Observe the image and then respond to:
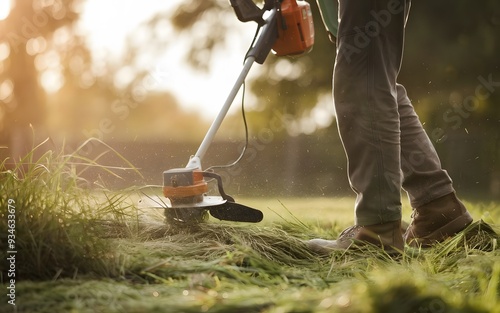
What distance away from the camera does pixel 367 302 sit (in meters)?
1.19

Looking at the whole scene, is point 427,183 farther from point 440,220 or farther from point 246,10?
point 246,10

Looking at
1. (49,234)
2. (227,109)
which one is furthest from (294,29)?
(49,234)

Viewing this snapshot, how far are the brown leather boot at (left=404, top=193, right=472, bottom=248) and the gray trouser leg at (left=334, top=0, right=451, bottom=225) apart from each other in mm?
423

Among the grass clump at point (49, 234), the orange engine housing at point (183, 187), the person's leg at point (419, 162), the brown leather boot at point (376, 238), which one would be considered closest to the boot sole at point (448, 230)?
the person's leg at point (419, 162)

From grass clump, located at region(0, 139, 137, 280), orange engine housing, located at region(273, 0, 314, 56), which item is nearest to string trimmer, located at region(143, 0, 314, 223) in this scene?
orange engine housing, located at region(273, 0, 314, 56)

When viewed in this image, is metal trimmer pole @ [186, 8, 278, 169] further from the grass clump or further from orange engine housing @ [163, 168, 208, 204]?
the grass clump

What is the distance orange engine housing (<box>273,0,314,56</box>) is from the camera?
2.89 meters

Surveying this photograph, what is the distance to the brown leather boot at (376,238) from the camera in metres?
2.24

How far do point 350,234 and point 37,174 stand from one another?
1073 millimetres

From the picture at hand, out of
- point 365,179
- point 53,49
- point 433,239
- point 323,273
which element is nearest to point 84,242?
point 323,273

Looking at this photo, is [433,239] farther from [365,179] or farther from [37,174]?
[37,174]

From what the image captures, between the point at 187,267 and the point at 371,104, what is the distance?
2.87 feet

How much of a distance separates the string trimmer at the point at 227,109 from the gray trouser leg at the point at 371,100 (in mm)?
407

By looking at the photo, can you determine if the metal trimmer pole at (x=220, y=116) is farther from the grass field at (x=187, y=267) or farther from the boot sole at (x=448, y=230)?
the boot sole at (x=448, y=230)
